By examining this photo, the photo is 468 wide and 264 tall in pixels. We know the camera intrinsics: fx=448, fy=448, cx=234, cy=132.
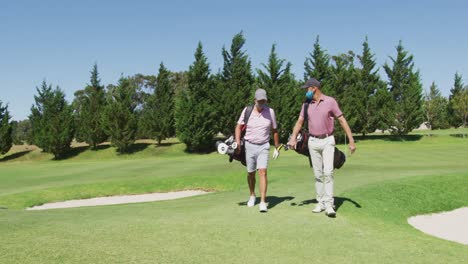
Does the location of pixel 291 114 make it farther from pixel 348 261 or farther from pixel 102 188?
pixel 348 261

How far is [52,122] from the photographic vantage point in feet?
176

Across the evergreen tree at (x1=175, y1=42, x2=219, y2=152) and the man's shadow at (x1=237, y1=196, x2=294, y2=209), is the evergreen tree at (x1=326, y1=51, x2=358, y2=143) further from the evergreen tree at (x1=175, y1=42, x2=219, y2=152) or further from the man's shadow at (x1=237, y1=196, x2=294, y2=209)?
the man's shadow at (x1=237, y1=196, x2=294, y2=209)

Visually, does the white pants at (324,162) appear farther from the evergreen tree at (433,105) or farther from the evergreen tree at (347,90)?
the evergreen tree at (433,105)

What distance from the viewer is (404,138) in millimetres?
61094

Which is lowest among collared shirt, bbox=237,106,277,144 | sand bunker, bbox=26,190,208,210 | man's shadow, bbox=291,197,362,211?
sand bunker, bbox=26,190,208,210

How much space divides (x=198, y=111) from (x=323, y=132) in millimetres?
41844

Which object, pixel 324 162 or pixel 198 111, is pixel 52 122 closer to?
pixel 198 111

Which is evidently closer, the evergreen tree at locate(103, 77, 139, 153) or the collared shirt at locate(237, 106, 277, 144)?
the collared shirt at locate(237, 106, 277, 144)

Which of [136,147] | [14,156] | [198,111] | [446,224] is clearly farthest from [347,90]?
[446,224]

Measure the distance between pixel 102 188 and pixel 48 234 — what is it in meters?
12.4

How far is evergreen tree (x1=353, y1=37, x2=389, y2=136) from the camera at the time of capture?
59.2m

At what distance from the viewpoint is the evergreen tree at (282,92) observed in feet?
169

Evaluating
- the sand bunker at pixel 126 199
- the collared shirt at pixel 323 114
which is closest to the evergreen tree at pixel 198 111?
the sand bunker at pixel 126 199

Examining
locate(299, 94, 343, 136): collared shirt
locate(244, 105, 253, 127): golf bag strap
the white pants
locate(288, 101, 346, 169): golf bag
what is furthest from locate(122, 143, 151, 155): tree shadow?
locate(299, 94, 343, 136): collared shirt
